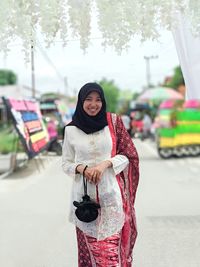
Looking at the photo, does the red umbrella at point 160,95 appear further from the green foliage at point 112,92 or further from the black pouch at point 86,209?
the green foliage at point 112,92

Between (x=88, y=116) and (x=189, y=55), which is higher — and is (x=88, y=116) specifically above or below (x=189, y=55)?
below

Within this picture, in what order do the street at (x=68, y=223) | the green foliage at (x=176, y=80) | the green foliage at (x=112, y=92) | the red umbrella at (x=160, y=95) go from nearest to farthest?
the street at (x=68, y=223), the red umbrella at (x=160, y=95), the green foliage at (x=176, y=80), the green foliage at (x=112, y=92)

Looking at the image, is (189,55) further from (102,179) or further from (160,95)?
(160,95)

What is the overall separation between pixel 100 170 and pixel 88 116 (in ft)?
1.24

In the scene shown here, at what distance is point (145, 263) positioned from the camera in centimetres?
578

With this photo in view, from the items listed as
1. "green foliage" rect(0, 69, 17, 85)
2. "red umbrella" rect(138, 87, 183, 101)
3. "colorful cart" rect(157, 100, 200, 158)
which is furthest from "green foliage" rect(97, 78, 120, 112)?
"colorful cart" rect(157, 100, 200, 158)

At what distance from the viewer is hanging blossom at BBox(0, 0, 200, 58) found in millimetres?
4297

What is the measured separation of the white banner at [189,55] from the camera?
15.5ft

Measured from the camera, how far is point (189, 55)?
15.7 feet

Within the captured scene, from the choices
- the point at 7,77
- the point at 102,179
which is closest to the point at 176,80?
the point at 7,77

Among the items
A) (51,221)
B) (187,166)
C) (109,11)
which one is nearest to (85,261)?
(109,11)

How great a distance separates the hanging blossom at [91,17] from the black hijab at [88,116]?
1.29 feet

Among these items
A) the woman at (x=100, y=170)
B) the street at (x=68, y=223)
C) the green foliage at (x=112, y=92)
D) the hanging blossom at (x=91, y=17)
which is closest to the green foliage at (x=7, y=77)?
the green foliage at (x=112, y=92)

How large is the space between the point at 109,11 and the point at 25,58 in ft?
2.21
